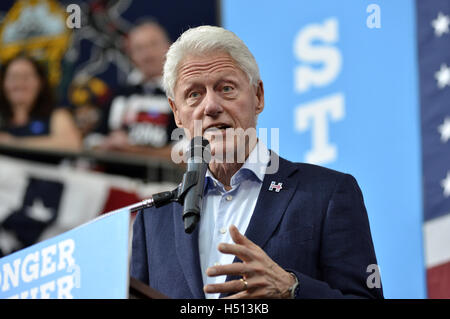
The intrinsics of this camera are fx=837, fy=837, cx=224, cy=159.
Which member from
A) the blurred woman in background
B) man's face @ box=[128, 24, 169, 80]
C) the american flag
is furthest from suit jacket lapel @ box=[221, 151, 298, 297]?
the blurred woman in background

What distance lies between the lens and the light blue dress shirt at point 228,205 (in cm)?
239

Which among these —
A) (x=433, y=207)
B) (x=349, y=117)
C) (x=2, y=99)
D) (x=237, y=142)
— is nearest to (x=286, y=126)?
(x=349, y=117)

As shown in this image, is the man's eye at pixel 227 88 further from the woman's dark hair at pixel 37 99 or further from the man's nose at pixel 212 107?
the woman's dark hair at pixel 37 99

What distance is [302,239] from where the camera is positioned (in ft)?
7.47

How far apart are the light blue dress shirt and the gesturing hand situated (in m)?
0.34

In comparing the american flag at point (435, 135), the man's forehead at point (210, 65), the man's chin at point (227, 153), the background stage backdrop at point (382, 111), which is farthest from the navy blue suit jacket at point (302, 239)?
the american flag at point (435, 135)

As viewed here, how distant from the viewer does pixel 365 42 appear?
14.8 ft

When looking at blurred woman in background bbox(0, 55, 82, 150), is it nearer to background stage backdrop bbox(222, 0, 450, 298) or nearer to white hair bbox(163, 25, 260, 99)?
background stage backdrop bbox(222, 0, 450, 298)

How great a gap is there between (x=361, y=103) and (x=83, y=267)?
2.72 m

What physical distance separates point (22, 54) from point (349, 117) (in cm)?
389

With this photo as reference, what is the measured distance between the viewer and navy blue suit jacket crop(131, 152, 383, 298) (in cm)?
225

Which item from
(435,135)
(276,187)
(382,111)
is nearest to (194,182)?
(276,187)

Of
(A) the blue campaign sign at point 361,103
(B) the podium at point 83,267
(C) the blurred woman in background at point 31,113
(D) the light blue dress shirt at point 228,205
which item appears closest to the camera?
(B) the podium at point 83,267
